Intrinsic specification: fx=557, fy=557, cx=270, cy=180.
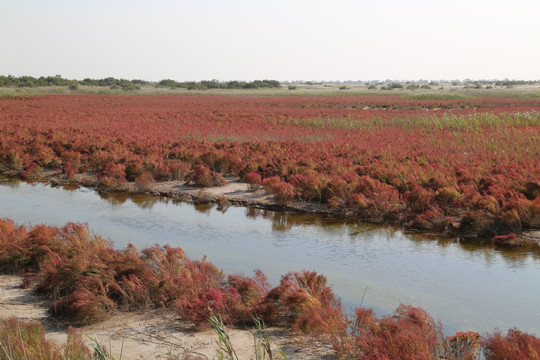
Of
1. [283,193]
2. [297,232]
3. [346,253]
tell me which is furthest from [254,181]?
[346,253]

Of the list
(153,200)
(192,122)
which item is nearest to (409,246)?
(153,200)

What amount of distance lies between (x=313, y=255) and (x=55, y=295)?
186 inches

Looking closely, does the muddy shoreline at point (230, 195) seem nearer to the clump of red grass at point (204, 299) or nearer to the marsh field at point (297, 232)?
the marsh field at point (297, 232)

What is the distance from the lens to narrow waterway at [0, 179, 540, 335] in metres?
8.04

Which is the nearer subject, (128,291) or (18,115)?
(128,291)

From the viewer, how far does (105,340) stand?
6.42 m

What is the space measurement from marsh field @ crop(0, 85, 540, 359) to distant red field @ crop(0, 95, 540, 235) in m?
0.07

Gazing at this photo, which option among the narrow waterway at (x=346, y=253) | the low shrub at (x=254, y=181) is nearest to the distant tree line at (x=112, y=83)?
the low shrub at (x=254, y=181)

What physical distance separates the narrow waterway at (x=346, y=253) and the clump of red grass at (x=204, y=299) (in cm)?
101

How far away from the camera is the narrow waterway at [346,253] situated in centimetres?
804

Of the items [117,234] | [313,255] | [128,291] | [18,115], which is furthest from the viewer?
[18,115]

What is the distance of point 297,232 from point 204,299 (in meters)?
5.69

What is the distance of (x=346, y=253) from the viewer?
1067 centimetres

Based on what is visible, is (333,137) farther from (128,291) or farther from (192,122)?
(128,291)
